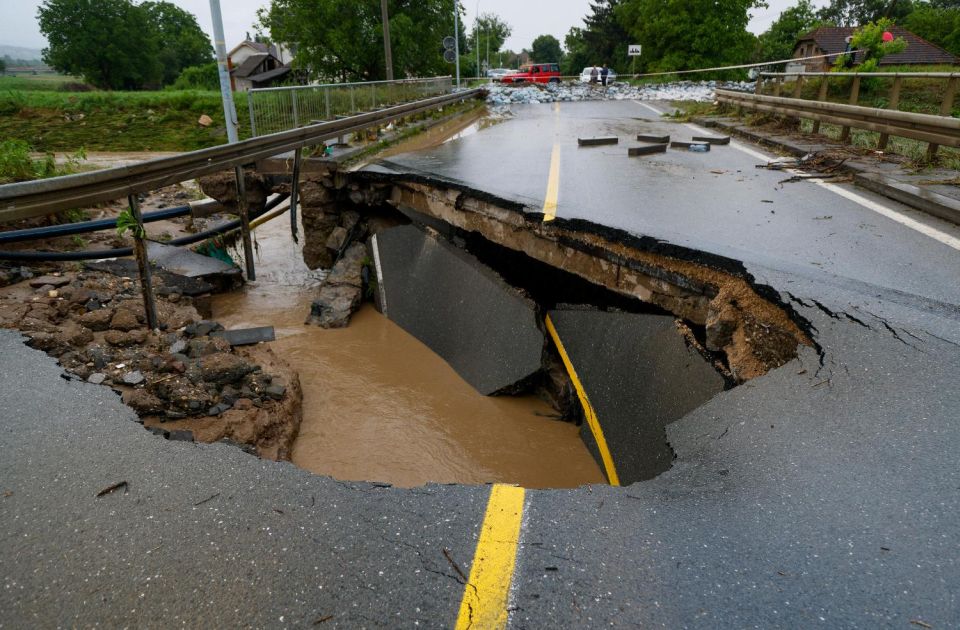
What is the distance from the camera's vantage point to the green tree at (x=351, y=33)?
36.9 m

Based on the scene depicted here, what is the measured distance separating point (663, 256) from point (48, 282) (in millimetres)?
5489

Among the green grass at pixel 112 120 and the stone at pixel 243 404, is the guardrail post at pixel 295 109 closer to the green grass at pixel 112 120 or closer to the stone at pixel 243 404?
the stone at pixel 243 404

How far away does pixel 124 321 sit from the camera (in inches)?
193

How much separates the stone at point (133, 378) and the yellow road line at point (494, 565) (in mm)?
2897

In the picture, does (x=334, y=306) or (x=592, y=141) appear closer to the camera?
(x=334, y=306)

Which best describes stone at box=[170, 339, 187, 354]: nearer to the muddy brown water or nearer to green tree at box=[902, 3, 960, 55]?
the muddy brown water

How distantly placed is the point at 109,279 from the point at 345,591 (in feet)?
17.5

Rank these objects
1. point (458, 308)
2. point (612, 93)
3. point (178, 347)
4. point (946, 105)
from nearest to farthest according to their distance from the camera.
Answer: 1. point (178, 347)
2. point (458, 308)
3. point (946, 105)
4. point (612, 93)

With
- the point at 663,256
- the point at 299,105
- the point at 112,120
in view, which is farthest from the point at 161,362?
the point at 112,120

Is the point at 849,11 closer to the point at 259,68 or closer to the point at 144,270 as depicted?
the point at 259,68

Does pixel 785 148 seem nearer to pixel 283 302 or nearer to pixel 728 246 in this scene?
pixel 728 246

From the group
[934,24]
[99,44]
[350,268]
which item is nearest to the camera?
[350,268]

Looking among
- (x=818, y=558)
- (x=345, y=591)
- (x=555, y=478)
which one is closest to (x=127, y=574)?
(x=345, y=591)

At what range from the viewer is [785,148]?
995cm
